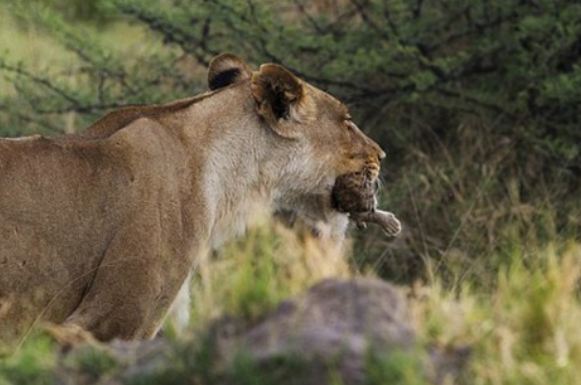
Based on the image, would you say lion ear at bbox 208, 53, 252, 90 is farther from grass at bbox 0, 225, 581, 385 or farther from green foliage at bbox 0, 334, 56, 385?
green foliage at bbox 0, 334, 56, 385

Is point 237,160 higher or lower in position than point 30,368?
lower

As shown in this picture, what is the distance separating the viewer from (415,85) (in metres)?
9.57

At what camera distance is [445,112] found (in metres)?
10.0

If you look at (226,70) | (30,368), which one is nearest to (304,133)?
(226,70)

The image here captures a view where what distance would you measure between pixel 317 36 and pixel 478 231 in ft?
5.50

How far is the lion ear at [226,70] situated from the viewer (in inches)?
252

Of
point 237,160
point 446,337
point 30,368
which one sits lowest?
point 237,160

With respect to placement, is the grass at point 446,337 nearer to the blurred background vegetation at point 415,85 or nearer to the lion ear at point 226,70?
the lion ear at point 226,70

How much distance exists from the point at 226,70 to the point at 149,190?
2.63 feet

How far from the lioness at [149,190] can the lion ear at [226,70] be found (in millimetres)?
Result: 19

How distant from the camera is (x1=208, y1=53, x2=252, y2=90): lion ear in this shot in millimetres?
6391

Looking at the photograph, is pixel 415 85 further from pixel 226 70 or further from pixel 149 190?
pixel 149 190

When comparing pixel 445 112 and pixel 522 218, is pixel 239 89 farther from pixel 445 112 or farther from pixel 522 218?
pixel 445 112

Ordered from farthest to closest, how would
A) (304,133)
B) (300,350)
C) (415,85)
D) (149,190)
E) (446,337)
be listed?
(415,85) < (304,133) < (149,190) < (446,337) < (300,350)
